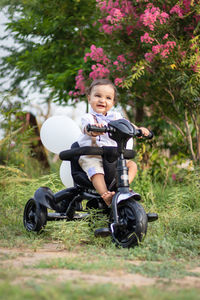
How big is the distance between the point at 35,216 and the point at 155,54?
2854 millimetres

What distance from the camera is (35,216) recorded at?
3.72 meters

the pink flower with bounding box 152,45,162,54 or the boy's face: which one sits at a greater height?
the pink flower with bounding box 152,45,162,54

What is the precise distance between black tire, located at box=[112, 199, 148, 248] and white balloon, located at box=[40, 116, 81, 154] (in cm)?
128

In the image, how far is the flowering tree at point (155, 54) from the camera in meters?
5.29

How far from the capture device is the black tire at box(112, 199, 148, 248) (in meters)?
2.96

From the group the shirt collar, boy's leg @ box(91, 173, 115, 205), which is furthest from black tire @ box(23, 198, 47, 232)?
the shirt collar

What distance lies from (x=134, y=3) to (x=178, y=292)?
482 centimetres

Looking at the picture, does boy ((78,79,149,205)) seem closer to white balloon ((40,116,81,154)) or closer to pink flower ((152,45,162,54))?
white balloon ((40,116,81,154))

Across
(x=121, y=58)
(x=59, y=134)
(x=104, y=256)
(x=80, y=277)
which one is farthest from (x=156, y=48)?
(x=80, y=277)

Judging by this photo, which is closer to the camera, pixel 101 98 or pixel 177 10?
pixel 101 98

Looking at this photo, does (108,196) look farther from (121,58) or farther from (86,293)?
(121,58)

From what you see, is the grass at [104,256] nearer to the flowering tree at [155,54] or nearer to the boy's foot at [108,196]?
Answer: the boy's foot at [108,196]

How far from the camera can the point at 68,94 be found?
7223mm

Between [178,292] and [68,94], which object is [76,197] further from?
[68,94]
